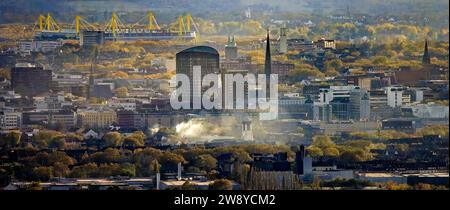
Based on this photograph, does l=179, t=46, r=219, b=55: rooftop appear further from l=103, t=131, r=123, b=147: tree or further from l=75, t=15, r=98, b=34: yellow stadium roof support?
l=103, t=131, r=123, b=147: tree

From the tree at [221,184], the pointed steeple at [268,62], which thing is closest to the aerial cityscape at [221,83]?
the pointed steeple at [268,62]

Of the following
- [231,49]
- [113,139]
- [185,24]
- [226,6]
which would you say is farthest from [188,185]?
[185,24]

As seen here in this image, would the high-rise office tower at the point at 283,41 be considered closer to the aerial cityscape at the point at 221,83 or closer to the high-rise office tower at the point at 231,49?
the aerial cityscape at the point at 221,83

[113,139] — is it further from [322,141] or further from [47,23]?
[47,23]

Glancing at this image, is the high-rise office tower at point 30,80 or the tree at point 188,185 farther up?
the high-rise office tower at point 30,80

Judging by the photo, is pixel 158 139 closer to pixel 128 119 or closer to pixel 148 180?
pixel 128 119
